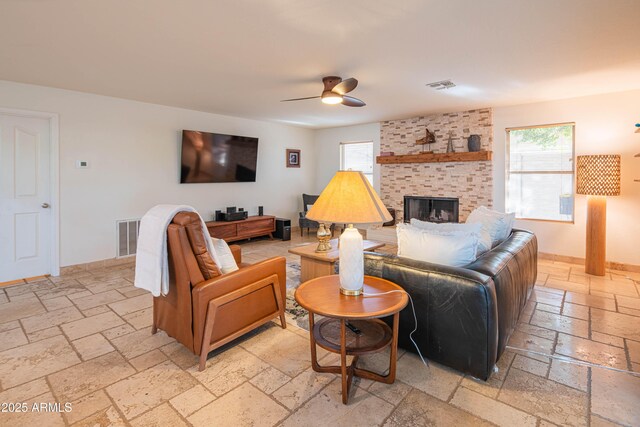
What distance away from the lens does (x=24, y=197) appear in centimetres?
400

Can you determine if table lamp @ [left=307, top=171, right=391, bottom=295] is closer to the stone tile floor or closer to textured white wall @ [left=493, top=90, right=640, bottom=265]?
the stone tile floor

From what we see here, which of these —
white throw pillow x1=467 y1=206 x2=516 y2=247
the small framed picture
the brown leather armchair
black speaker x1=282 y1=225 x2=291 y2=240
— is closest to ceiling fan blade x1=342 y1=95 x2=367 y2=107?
white throw pillow x1=467 y1=206 x2=516 y2=247

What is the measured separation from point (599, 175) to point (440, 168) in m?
2.20

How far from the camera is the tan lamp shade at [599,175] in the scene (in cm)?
406

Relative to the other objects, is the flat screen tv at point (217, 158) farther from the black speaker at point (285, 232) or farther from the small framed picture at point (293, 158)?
the black speaker at point (285, 232)

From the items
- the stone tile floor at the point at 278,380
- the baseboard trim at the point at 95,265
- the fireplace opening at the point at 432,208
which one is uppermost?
the fireplace opening at the point at 432,208

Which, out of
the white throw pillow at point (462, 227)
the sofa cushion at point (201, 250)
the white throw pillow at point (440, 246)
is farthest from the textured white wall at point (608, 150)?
the sofa cushion at point (201, 250)

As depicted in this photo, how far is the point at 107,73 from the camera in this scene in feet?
11.4

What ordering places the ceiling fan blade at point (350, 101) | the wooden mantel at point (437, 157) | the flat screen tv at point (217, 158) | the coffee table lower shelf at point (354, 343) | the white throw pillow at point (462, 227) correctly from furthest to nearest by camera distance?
the flat screen tv at point (217, 158), the wooden mantel at point (437, 157), the ceiling fan blade at point (350, 101), the white throw pillow at point (462, 227), the coffee table lower shelf at point (354, 343)

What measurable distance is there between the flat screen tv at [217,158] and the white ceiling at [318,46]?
3.47 ft

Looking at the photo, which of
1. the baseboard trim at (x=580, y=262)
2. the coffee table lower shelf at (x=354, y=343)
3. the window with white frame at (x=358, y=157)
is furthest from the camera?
the window with white frame at (x=358, y=157)

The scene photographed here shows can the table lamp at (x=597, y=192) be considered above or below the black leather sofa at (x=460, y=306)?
above

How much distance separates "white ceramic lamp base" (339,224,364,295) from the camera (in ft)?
6.23

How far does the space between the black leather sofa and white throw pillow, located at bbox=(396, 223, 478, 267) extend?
0.12m
